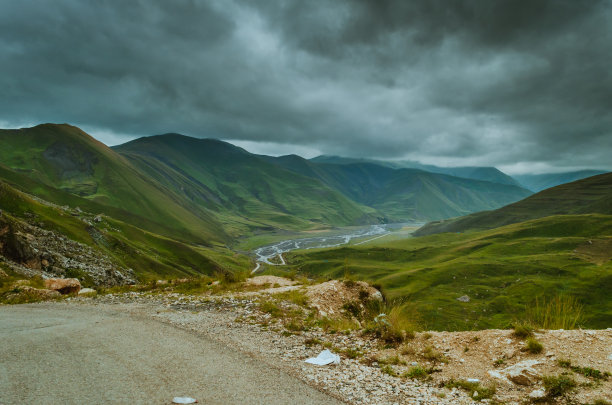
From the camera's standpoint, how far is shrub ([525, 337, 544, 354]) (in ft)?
32.0

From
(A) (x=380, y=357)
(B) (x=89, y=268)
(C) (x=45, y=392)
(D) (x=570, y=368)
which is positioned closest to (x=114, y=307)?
(C) (x=45, y=392)

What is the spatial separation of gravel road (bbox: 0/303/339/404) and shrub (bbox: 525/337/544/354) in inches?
277

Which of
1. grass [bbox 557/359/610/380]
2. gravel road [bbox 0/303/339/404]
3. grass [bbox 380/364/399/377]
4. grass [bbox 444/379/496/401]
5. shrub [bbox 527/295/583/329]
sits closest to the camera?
gravel road [bbox 0/303/339/404]

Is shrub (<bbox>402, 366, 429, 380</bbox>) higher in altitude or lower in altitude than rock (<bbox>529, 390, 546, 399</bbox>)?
lower

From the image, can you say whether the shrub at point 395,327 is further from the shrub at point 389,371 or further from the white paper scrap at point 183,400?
the white paper scrap at point 183,400

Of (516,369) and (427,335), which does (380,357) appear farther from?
(516,369)

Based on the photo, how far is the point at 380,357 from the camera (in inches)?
444

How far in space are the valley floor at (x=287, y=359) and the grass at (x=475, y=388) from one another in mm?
142

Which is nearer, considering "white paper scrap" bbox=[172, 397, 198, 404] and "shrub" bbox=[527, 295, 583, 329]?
"white paper scrap" bbox=[172, 397, 198, 404]

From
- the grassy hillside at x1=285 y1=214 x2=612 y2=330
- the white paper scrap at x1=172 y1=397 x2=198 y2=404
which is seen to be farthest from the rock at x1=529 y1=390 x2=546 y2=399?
the grassy hillside at x1=285 y1=214 x2=612 y2=330

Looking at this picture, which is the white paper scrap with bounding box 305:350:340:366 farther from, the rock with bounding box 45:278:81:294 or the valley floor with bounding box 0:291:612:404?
the rock with bounding box 45:278:81:294

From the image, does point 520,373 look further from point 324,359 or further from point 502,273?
point 502,273

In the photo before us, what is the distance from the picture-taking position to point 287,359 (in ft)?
35.6

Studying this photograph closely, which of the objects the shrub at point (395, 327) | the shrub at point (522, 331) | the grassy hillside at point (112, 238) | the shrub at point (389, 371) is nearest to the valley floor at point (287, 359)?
the shrub at point (389, 371)
